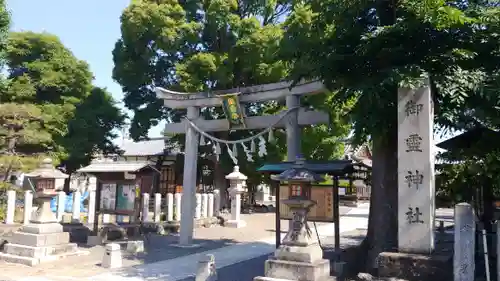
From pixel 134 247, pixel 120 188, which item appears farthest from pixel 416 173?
pixel 120 188

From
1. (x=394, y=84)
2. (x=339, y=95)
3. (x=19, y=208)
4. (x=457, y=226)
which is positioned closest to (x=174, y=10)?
(x=19, y=208)

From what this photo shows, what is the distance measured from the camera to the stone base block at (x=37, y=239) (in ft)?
38.7

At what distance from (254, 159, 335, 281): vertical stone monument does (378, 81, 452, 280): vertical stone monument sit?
1248 mm

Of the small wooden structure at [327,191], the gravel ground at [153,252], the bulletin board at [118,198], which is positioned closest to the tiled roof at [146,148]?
the gravel ground at [153,252]

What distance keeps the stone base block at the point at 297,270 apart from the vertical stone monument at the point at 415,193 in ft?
3.80

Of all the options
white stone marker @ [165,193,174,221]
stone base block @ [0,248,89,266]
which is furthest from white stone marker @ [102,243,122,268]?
white stone marker @ [165,193,174,221]

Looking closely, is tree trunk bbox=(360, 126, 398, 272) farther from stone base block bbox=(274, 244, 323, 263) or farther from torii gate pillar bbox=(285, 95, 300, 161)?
torii gate pillar bbox=(285, 95, 300, 161)

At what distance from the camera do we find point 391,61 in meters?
8.44

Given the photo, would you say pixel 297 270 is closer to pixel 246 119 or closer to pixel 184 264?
pixel 184 264

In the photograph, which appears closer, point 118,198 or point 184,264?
point 184,264

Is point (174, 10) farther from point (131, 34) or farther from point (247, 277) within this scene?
point (247, 277)

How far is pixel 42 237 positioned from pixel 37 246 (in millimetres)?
275

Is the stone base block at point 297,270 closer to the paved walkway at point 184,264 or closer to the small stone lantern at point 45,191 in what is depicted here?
Answer: the paved walkway at point 184,264

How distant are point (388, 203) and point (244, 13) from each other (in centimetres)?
1871
